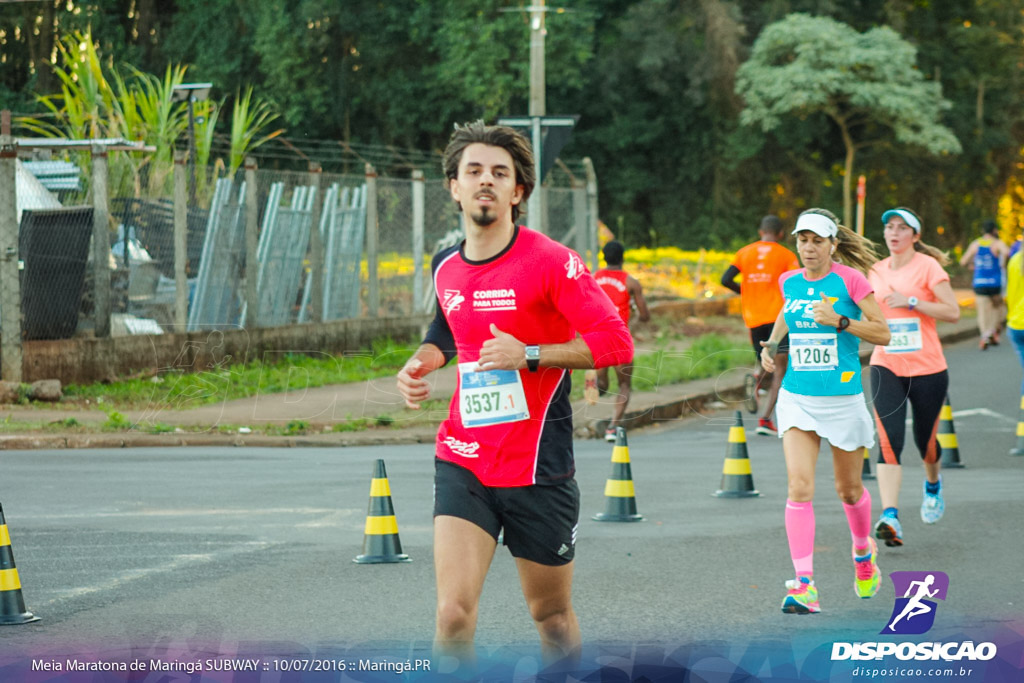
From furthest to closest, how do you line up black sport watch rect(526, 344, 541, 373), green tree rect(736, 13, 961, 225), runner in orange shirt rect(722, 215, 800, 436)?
green tree rect(736, 13, 961, 225)
runner in orange shirt rect(722, 215, 800, 436)
black sport watch rect(526, 344, 541, 373)

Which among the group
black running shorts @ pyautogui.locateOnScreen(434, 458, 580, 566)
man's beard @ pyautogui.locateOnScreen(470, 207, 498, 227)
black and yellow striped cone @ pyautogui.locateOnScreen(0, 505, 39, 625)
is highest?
man's beard @ pyautogui.locateOnScreen(470, 207, 498, 227)

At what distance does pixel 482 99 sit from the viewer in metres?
39.1

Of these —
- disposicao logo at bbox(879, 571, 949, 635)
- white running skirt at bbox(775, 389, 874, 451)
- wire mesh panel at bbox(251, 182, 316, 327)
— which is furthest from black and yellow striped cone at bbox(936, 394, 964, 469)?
wire mesh panel at bbox(251, 182, 316, 327)

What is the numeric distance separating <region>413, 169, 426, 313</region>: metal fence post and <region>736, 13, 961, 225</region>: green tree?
799 inches

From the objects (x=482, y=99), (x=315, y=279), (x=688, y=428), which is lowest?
(x=688, y=428)

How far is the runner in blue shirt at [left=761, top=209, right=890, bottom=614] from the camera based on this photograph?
6672 millimetres

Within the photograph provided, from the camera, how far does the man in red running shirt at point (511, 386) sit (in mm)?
4406

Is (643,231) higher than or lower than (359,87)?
lower

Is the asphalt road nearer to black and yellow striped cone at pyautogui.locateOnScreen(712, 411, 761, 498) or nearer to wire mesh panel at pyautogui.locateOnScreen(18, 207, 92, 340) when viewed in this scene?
black and yellow striped cone at pyautogui.locateOnScreen(712, 411, 761, 498)

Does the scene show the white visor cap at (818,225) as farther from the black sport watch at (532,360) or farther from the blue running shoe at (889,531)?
the black sport watch at (532,360)

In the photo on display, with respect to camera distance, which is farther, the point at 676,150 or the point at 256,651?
the point at 676,150

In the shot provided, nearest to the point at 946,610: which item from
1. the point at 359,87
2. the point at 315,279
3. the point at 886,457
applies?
the point at 886,457

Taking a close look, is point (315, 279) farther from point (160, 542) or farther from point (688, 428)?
point (160, 542)

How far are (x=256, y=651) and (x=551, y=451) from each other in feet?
6.05
